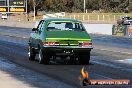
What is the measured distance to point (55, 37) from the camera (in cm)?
1798

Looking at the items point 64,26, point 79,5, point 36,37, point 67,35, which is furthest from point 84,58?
point 79,5

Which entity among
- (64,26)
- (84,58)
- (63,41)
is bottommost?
(84,58)

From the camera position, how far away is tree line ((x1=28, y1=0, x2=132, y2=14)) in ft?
377

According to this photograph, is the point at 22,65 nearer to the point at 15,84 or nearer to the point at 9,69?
the point at 9,69

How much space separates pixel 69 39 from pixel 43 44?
1012 millimetres

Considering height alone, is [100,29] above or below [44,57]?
below

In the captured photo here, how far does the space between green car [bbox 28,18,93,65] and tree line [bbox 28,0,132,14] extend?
9484 cm

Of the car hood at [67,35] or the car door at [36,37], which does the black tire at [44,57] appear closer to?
the car hood at [67,35]

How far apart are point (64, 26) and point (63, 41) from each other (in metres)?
1.14

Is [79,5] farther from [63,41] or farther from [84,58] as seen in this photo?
[63,41]

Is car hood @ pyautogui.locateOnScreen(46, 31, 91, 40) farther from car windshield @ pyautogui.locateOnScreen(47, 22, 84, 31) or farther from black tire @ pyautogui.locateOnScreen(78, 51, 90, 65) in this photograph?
black tire @ pyautogui.locateOnScreen(78, 51, 90, 65)

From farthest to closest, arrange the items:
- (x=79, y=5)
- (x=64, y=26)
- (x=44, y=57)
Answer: (x=79, y=5) < (x=64, y=26) < (x=44, y=57)

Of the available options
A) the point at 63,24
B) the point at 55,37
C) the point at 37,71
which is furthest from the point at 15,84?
the point at 63,24

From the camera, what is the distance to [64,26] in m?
19.0
